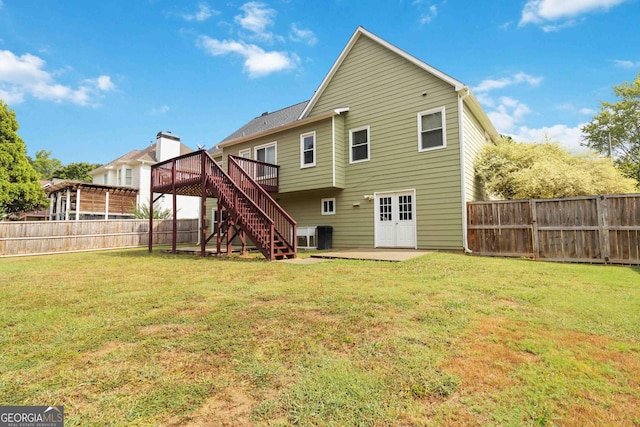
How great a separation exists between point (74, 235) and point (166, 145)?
483 inches

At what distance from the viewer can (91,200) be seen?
21000 millimetres

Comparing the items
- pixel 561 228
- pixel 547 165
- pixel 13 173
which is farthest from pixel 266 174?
pixel 13 173

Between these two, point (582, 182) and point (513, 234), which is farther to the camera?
point (582, 182)

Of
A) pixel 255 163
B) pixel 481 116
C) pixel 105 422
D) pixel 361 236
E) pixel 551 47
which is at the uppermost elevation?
pixel 551 47

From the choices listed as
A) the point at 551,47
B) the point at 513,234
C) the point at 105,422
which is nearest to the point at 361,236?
the point at 513,234

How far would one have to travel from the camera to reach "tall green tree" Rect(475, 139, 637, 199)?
9.58m

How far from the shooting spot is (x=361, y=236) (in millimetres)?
11914

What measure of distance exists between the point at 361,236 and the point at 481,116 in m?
6.80

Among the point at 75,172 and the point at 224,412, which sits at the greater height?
the point at 75,172

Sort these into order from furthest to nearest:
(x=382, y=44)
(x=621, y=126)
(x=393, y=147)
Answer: (x=621, y=126) → (x=382, y=44) → (x=393, y=147)

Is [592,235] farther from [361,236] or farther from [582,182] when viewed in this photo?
[361,236]

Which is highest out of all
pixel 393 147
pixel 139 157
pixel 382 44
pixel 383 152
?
pixel 382 44

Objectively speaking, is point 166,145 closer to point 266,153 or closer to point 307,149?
point 266,153

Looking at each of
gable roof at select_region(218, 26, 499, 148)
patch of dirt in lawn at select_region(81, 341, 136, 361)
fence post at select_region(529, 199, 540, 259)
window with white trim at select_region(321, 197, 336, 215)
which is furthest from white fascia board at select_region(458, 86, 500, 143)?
patch of dirt in lawn at select_region(81, 341, 136, 361)
